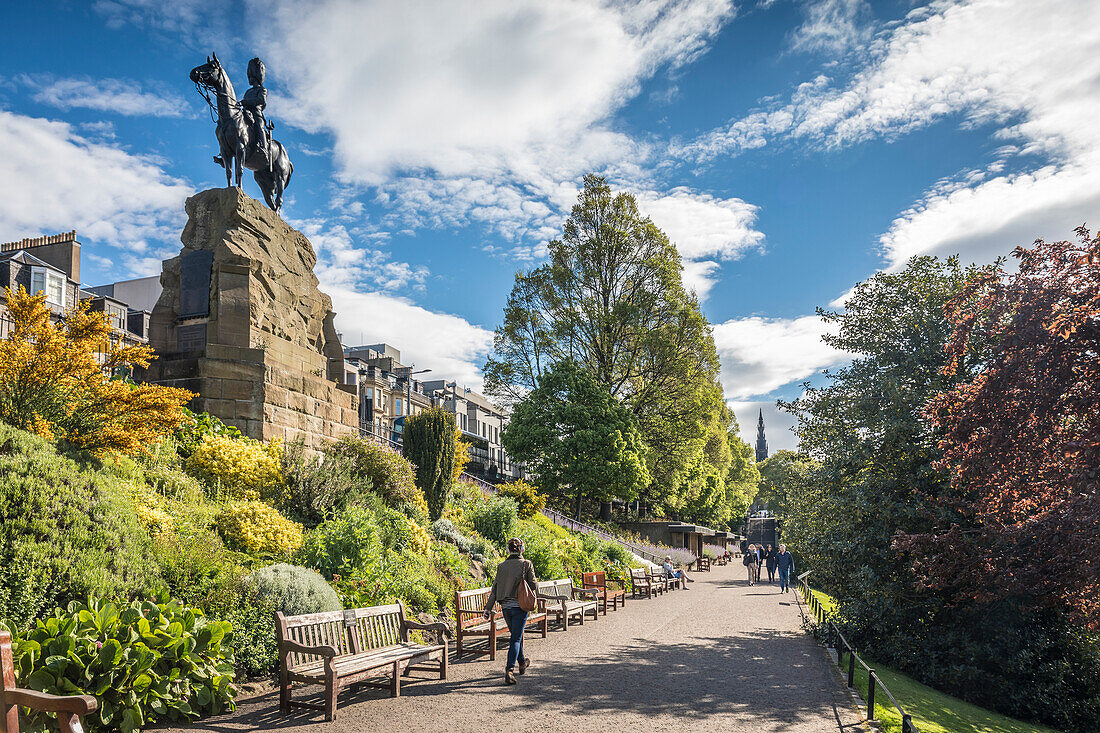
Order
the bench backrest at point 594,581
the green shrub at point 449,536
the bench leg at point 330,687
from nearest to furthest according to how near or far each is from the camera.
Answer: the bench leg at point 330,687 → the green shrub at point 449,536 → the bench backrest at point 594,581

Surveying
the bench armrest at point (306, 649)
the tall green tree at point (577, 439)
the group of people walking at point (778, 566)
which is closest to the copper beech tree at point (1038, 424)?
the bench armrest at point (306, 649)

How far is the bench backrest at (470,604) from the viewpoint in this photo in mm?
10625

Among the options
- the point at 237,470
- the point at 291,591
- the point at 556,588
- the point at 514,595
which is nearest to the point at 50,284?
the point at 237,470

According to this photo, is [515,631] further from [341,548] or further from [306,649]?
[341,548]

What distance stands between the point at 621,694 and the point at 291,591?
3.85 metres

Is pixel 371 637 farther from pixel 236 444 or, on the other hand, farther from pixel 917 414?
pixel 917 414

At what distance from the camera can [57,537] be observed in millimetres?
7152

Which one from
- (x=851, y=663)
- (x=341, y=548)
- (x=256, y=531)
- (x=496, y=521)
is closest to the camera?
(x=851, y=663)

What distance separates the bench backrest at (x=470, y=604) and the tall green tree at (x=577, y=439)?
71.5 ft

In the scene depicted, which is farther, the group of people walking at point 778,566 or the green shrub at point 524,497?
the green shrub at point 524,497

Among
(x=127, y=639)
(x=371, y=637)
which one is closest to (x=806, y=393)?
(x=371, y=637)

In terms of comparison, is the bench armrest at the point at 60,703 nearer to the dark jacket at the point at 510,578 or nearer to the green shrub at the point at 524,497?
the dark jacket at the point at 510,578

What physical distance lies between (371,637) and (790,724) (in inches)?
173

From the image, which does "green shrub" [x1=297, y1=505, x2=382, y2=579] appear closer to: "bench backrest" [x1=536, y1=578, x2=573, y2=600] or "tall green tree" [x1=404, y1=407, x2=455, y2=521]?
"bench backrest" [x1=536, y1=578, x2=573, y2=600]
